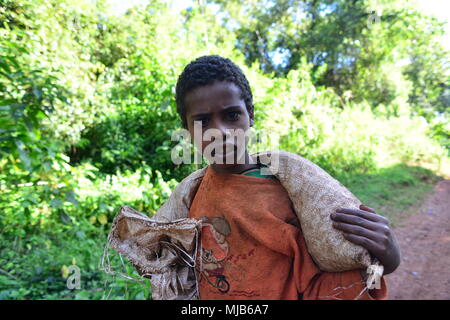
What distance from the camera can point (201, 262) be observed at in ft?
3.49

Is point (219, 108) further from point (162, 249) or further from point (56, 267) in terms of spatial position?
point (56, 267)

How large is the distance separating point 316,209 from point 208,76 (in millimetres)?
599

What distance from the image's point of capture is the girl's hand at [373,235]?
2.45ft

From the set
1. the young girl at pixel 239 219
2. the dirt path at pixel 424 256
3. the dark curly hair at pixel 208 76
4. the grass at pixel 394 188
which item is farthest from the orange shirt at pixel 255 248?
the grass at pixel 394 188

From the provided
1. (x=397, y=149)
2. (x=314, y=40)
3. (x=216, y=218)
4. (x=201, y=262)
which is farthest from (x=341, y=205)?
(x=314, y=40)

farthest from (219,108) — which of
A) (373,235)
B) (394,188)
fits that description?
(394,188)

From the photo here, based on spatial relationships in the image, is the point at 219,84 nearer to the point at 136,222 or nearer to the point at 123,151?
the point at 136,222

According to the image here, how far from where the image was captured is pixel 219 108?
0.99 metres

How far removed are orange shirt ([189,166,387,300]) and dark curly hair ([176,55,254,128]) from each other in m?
0.34

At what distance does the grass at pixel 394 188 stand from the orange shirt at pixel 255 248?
420 centimetres

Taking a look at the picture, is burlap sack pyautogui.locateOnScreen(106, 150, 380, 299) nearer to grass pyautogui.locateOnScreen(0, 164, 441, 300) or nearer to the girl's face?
the girl's face

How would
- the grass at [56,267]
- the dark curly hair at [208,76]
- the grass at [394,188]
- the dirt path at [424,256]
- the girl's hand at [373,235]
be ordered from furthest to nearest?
1. the grass at [394,188]
2. the dirt path at [424,256]
3. the grass at [56,267]
4. the dark curly hair at [208,76]
5. the girl's hand at [373,235]

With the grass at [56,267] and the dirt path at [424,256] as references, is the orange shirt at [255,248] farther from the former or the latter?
the dirt path at [424,256]

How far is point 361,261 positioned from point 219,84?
729 mm
